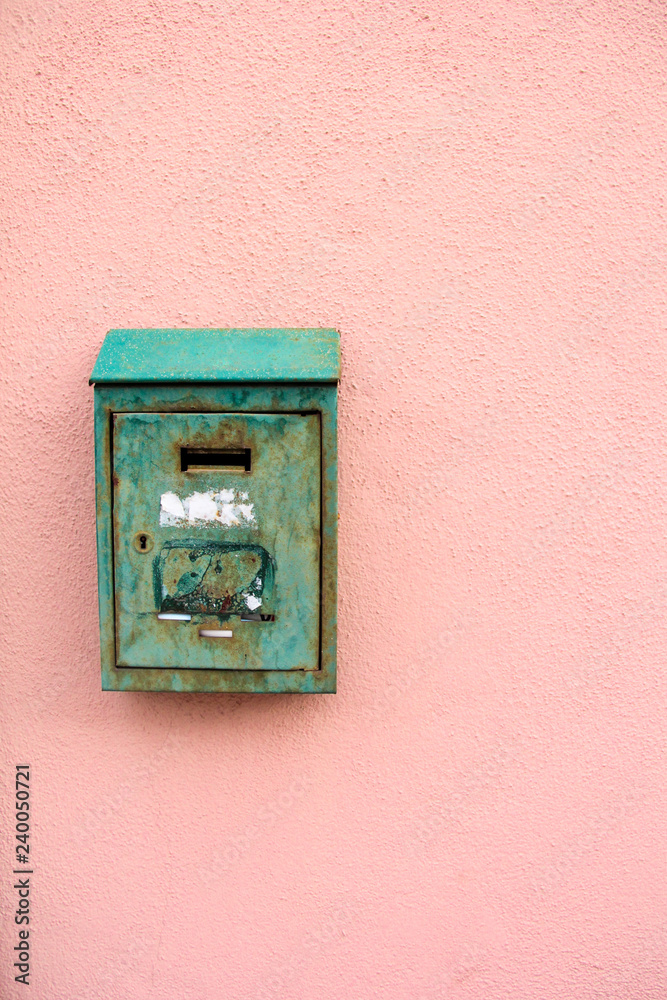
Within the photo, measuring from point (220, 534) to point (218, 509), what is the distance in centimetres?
4

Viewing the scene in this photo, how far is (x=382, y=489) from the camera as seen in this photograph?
1.19m

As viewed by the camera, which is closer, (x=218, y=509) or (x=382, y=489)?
(x=218, y=509)

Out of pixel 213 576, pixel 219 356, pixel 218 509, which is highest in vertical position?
pixel 219 356

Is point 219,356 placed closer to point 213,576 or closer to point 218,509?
point 218,509

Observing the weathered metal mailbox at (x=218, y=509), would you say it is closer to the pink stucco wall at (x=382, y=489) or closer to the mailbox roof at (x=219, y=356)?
the mailbox roof at (x=219, y=356)

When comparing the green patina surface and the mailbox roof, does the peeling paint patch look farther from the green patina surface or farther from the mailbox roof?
the mailbox roof

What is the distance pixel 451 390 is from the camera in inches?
46.4

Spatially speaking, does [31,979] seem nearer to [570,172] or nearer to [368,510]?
[368,510]

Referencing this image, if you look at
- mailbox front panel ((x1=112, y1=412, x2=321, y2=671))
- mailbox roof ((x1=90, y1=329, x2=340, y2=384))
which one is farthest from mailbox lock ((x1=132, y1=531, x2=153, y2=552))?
mailbox roof ((x1=90, y1=329, x2=340, y2=384))

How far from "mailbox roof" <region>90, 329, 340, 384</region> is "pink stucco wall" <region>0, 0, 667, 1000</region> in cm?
12

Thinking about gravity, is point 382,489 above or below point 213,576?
above

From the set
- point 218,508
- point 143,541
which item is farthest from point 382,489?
point 143,541

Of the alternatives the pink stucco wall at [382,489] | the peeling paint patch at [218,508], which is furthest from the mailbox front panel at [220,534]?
the pink stucco wall at [382,489]

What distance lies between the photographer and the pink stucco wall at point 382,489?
114 cm
